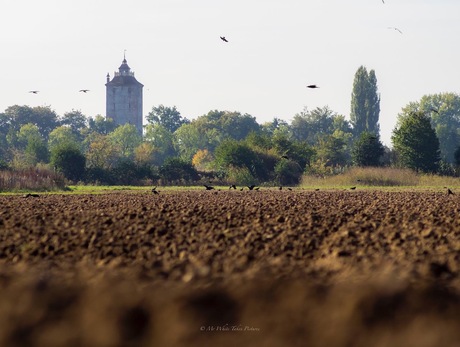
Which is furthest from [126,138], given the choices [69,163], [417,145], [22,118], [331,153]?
[417,145]

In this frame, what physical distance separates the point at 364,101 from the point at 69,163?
3765 inches

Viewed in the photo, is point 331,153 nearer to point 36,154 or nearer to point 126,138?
point 36,154

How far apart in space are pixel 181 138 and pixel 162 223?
165 metres

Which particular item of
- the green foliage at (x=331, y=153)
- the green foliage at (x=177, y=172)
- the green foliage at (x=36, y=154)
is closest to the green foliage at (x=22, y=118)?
the green foliage at (x=36, y=154)

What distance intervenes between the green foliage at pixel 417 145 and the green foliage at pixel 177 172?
16.8 meters

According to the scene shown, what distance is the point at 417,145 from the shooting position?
274 ft

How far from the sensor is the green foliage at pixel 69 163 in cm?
8000

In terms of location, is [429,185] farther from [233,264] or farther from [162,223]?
[233,264]

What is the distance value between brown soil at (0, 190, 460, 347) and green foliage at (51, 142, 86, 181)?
58.2m

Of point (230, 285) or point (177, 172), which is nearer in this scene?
point (230, 285)

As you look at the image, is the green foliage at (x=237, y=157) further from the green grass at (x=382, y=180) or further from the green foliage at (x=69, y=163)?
the green foliage at (x=69, y=163)

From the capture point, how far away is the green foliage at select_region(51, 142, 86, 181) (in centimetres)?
8000

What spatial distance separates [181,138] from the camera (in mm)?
187375

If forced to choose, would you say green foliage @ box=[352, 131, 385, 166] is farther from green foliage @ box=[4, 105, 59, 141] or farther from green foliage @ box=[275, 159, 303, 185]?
green foliage @ box=[4, 105, 59, 141]
